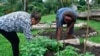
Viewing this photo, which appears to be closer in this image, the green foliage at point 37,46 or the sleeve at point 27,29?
the green foliage at point 37,46

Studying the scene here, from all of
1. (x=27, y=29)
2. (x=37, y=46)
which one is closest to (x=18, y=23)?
(x=27, y=29)

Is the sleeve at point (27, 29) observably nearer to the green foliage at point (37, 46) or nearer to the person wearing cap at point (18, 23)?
the person wearing cap at point (18, 23)

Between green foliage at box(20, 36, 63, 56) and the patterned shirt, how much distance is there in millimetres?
201

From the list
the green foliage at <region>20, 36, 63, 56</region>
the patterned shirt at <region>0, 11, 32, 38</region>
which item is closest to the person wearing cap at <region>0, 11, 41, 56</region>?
the patterned shirt at <region>0, 11, 32, 38</region>

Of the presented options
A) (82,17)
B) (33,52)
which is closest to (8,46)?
(33,52)

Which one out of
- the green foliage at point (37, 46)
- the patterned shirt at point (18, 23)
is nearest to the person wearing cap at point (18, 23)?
the patterned shirt at point (18, 23)

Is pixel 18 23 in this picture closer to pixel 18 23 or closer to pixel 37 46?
pixel 18 23

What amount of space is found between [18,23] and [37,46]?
0.55 meters

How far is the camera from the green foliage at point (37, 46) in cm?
598

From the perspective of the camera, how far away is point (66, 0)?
71.1 feet

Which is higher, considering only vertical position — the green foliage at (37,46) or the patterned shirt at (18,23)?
the patterned shirt at (18,23)

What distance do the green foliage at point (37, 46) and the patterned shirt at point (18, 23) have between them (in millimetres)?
201

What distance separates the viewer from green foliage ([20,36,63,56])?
598 cm

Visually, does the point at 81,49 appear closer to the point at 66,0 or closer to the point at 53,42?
the point at 53,42
